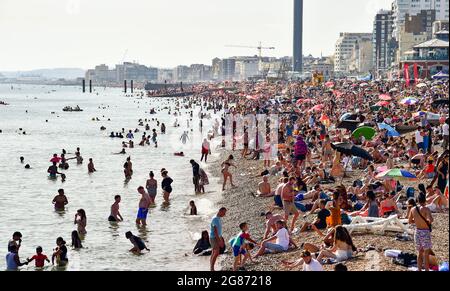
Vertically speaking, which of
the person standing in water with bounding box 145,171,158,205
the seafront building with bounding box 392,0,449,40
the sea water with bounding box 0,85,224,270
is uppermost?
the seafront building with bounding box 392,0,449,40

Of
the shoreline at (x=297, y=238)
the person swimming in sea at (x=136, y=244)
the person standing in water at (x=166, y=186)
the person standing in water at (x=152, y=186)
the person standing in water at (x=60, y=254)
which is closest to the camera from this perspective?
the shoreline at (x=297, y=238)

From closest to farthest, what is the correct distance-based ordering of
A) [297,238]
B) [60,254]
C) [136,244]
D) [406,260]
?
1. [406,260]
2. [297,238]
3. [60,254]
4. [136,244]

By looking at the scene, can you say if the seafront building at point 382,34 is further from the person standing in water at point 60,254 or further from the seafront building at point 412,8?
the person standing in water at point 60,254

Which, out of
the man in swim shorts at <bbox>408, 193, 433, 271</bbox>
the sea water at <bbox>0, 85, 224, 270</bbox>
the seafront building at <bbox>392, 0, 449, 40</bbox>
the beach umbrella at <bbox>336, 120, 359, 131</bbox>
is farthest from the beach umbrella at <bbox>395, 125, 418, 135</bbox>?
the seafront building at <bbox>392, 0, 449, 40</bbox>

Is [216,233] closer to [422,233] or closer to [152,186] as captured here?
[422,233]

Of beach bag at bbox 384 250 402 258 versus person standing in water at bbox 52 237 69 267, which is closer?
beach bag at bbox 384 250 402 258

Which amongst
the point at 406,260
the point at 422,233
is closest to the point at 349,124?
the point at 406,260

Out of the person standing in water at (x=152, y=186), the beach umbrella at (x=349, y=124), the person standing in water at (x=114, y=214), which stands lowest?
the person standing in water at (x=114, y=214)

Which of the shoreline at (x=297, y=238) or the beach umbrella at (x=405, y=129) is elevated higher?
Answer: the beach umbrella at (x=405, y=129)

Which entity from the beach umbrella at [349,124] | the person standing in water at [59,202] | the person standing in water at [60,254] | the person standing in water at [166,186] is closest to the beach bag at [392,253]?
the person standing in water at [60,254]

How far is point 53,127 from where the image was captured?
75125mm

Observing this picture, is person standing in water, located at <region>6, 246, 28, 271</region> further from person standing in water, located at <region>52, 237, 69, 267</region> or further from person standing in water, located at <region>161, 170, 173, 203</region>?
person standing in water, located at <region>161, 170, 173, 203</region>

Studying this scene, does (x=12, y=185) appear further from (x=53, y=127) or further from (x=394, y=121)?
(x=53, y=127)

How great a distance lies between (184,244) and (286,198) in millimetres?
2921
